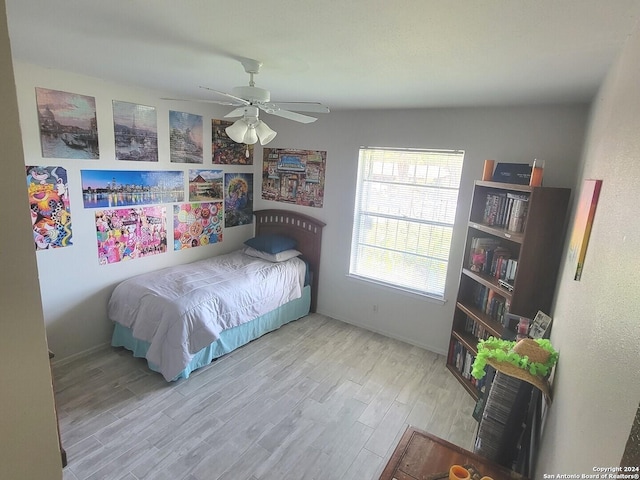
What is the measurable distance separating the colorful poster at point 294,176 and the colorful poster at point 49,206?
2.29 m

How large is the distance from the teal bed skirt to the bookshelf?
6.07 ft

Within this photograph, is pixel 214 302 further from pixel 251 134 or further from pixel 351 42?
pixel 351 42

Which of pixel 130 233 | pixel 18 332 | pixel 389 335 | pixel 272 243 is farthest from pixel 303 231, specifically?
pixel 18 332

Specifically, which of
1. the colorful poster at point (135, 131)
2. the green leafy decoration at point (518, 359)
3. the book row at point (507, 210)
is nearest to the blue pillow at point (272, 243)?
the colorful poster at point (135, 131)

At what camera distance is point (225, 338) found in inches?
129

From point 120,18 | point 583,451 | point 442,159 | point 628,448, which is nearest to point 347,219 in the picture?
point 442,159

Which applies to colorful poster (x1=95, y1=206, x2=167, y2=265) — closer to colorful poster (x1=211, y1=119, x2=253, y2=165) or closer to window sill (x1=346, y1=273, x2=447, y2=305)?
colorful poster (x1=211, y1=119, x2=253, y2=165)

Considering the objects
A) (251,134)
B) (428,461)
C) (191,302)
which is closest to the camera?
(428,461)

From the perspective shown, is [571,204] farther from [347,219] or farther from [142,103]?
[142,103]

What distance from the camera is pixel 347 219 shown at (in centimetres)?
406

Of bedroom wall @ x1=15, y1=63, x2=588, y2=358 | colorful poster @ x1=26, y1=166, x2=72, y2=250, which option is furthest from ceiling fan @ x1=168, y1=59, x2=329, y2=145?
colorful poster @ x1=26, y1=166, x2=72, y2=250

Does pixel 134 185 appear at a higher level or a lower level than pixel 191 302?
higher

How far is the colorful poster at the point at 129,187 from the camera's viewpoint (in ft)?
10.1

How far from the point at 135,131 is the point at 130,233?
3.31 ft
